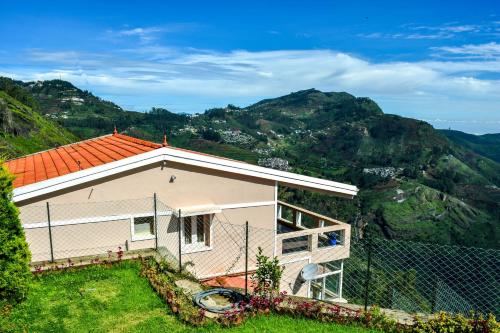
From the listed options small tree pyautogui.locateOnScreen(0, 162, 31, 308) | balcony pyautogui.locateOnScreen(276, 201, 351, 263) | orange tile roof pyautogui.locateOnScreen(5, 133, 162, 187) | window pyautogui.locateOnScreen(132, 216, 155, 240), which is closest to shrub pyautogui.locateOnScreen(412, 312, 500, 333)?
balcony pyautogui.locateOnScreen(276, 201, 351, 263)

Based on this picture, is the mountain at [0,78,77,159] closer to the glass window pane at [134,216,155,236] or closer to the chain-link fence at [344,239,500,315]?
the chain-link fence at [344,239,500,315]

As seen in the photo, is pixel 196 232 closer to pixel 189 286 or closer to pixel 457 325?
pixel 189 286

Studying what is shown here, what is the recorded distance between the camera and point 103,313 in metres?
7.14

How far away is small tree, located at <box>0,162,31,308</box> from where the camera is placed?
663 centimetres

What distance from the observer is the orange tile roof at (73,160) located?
11.1 metres

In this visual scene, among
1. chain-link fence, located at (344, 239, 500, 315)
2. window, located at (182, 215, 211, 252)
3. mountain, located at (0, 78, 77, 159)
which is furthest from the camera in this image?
mountain, located at (0, 78, 77, 159)

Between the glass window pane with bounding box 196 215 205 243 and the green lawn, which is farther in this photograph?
the glass window pane with bounding box 196 215 205 243

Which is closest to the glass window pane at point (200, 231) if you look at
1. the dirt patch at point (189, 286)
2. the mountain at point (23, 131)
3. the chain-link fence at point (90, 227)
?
the chain-link fence at point (90, 227)

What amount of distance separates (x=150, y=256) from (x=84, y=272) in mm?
1624

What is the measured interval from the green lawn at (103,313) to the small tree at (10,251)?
48 centimetres

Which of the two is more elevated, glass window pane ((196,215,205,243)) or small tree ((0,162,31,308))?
small tree ((0,162,31,308))

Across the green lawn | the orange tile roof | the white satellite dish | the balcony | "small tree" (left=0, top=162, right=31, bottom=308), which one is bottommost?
the white satellite dish

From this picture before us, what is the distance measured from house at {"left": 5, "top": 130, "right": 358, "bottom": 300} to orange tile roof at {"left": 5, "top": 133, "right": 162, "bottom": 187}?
57 millimetres

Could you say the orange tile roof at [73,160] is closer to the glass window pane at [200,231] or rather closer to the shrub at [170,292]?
the glass window pane at [200,231]
